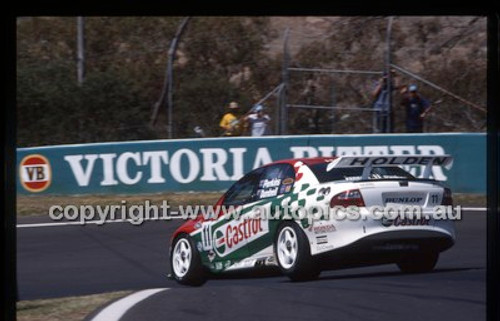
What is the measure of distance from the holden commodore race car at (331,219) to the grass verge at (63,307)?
51 centimetres

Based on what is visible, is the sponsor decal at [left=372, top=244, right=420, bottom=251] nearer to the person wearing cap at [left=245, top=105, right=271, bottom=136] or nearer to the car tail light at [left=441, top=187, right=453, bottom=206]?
the car tail light at [left=441, top=187, right=453, bottom=206]

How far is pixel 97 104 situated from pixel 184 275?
1307mm

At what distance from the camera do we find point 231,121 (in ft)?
20.2

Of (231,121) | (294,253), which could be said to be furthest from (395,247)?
(231,121)

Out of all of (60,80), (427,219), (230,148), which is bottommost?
(427,219)

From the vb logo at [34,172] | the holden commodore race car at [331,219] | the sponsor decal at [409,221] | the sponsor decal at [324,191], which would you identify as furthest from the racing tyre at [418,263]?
the vb logo at [34,172]

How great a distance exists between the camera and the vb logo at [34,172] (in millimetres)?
5695

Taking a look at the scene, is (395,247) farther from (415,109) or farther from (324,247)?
(415,109)

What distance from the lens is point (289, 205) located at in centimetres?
593

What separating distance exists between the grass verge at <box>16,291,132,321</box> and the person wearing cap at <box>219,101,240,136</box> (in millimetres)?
1293

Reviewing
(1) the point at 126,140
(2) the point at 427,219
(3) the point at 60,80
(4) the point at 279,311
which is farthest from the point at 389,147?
(3) the point at 60,80

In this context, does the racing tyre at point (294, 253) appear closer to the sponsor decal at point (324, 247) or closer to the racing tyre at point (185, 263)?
the sponsor decal at point (324, 247)
